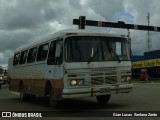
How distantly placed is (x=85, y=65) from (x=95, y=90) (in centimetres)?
94

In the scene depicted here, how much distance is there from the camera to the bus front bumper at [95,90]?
15.2m

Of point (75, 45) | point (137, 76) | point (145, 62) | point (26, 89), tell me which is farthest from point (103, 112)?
point (137, 76)

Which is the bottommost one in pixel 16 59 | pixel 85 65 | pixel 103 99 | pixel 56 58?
pixel 103 99

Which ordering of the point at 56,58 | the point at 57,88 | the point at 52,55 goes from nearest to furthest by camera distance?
the point at 57,88
the point at 56,58
the point at 52,55

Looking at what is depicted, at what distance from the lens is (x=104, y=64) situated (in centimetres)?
1591

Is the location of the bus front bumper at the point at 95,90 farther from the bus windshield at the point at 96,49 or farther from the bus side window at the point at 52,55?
the bus side window at the point at 52,55

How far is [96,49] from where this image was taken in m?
16.0

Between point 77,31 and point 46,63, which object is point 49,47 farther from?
point 77,31

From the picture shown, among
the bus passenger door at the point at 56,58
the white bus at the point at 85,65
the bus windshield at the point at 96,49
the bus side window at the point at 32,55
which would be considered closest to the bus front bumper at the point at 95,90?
the white bus at the point at 85,65

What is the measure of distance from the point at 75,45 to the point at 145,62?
50075 millimetres

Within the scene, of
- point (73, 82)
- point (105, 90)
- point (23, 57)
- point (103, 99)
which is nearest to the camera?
point (73, 82)

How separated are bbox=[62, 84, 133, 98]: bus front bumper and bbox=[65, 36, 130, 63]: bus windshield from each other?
99 centimetres

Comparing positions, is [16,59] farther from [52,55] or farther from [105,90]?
[105,90]

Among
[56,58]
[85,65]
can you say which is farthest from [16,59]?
[85,65]
